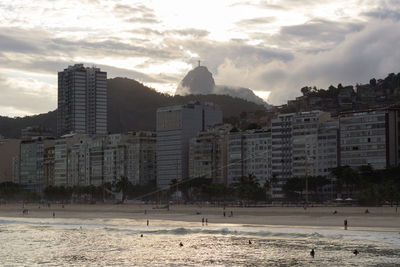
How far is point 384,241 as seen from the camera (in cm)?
6203

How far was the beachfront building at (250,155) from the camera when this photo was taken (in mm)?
186750

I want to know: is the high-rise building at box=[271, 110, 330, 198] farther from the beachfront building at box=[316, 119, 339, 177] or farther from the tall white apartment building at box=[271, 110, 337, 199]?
the beachfront building at box=[316, 119, 339, 177]

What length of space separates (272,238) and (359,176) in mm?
75046

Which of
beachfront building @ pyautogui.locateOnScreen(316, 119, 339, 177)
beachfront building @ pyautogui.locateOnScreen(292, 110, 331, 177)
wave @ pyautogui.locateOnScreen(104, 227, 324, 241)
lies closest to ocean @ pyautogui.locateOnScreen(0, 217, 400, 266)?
wave @ pyautogui.locateOnScreen(104, 227, 324, 241)

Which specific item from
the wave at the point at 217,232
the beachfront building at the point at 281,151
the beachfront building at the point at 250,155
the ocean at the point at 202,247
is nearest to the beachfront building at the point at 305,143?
the beachfront building at the point at 281,151

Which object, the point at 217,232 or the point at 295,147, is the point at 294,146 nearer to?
the point at 295,147

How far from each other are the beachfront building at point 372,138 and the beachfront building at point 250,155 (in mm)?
28587

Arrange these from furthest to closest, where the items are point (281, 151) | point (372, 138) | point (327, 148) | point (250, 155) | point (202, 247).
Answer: point (250, 155) < point (281, 151) < point (327, 148) < point (372, 138) < point (202, 247)

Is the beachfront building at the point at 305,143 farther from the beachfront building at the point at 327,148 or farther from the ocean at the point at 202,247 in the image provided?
the ocean at the point at 202,247

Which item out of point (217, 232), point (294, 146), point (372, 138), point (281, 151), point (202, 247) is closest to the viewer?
point (202, 247)

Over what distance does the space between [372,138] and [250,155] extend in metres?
43.6

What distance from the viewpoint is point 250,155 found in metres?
190

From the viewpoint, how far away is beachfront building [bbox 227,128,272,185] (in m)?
187

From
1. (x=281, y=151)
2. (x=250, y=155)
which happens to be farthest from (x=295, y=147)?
(x=250, y=155)
